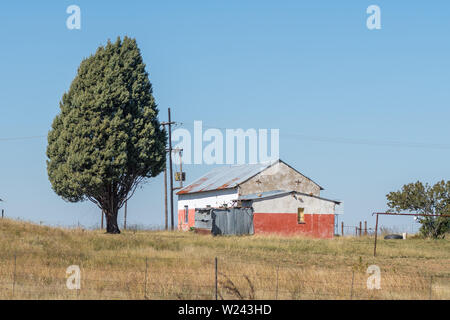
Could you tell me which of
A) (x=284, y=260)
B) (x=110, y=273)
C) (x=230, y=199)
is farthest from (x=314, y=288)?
(x=230, y=199)

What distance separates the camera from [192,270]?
2130 centimetres

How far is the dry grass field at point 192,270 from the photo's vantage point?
16.6 meters

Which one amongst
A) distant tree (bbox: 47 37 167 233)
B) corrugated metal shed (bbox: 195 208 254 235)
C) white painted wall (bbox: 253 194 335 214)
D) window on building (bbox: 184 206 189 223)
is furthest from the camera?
window on building (bbox: 184 206 189 223)

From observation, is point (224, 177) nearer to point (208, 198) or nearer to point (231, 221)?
point (208, 198)

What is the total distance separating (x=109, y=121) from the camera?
4528 centimetres

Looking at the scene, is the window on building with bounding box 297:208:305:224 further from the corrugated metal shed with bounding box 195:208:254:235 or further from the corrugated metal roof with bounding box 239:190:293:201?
the corrugated metal shed with bounding box 195:208:254:235

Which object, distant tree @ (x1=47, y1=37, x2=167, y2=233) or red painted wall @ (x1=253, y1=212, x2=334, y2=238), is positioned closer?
distant tree @ (x1=47, y1=37, x2=167, y2=233)

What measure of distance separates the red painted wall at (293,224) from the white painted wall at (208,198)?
4704 mm

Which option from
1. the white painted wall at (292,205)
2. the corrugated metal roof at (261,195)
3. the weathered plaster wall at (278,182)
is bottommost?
the white painted wall at (292,205)

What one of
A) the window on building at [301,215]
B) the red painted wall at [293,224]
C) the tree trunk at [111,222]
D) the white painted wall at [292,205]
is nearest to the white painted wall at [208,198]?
the white painted wall at [292,205]

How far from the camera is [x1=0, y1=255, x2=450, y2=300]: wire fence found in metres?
16.1

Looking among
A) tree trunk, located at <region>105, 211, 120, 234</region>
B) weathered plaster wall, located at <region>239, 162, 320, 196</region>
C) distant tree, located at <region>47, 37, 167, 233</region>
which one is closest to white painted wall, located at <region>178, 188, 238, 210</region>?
weathered plaster wall, located at <region>239, 162, 320, 196</region>

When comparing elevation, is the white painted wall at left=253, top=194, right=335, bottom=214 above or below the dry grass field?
above

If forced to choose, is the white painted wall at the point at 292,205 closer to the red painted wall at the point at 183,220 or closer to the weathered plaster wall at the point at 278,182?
the weathered plaster wall at the point at 278,182
